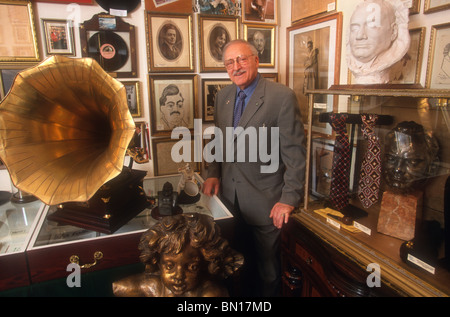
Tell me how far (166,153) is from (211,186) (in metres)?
0.63

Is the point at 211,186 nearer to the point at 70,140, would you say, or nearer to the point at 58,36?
the point at 70,140

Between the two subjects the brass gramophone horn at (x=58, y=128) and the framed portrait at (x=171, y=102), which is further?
the framed portrait at (x=171, y=102)

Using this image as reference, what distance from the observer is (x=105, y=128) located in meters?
1.56

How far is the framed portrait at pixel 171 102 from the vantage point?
7.27 feet

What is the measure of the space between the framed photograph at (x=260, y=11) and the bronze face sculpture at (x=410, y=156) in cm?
148

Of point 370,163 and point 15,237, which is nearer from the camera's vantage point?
point 15,237

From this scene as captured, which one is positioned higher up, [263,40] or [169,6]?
[169,6]

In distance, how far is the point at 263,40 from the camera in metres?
2.42

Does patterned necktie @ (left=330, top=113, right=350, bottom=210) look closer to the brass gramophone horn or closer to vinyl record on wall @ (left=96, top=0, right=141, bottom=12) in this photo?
the brass gramophone horn

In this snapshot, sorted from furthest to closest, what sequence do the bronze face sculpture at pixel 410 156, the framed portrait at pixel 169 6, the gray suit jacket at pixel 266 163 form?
1. the framed portrait at pixel 169 6
2. the gray suit jacket at pixel 266 163
3. the bronze face sculpture at pixel 410 156

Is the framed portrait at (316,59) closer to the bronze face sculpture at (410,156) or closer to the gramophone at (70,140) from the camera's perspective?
the bronze face sculpture at (410,156)

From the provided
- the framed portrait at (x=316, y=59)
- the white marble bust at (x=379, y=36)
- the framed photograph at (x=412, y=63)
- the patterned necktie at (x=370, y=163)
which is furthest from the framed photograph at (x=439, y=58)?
the framed portrait at (x=316, y=59)

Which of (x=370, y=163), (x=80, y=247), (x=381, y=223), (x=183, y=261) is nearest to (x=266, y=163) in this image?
(x=370, y=163)
